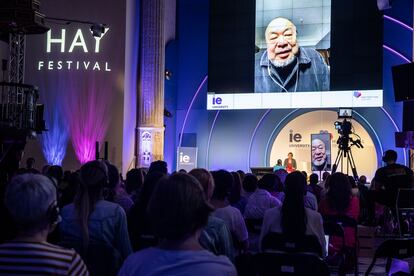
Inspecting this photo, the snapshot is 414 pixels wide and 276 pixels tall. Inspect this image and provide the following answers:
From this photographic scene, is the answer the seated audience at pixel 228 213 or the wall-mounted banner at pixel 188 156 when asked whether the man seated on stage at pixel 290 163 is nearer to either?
the wall-mounted banner at pixel 188 156

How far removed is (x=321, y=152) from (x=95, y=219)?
38.0 ft

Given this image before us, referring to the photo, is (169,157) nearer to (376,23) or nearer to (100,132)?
(100,132)

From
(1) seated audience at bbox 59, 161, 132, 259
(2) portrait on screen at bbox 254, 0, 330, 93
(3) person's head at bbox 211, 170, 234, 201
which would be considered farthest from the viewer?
(2) portrait on screen at bbox 254, 0, 330, 93

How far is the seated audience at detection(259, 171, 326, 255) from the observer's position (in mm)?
3773

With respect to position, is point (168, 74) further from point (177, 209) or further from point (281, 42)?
point (177, 209)

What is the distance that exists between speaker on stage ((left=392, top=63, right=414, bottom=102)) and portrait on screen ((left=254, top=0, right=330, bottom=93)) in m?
5.46

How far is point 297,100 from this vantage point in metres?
15.0

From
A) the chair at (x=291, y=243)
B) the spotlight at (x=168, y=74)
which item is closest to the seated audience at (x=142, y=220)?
the chair at (x=291, y=243)

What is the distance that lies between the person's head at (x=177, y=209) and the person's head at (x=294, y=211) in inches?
80.5

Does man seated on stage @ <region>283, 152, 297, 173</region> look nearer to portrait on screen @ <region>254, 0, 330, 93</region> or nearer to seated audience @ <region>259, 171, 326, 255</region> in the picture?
portrait on screen @ <region>254, 0, 330, 93</region>

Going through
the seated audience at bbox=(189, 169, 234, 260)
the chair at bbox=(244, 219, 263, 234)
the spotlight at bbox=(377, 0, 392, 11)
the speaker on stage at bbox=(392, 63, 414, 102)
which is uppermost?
the spotlight at bbox=(377, 0, 392, 11)

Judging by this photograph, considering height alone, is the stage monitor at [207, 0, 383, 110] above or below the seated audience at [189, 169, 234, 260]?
above

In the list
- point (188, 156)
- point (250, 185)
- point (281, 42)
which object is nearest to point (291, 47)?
point (281, 42)

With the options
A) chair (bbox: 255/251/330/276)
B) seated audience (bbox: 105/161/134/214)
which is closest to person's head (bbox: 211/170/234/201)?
seated audience (bbox: 105/161/134/214)
